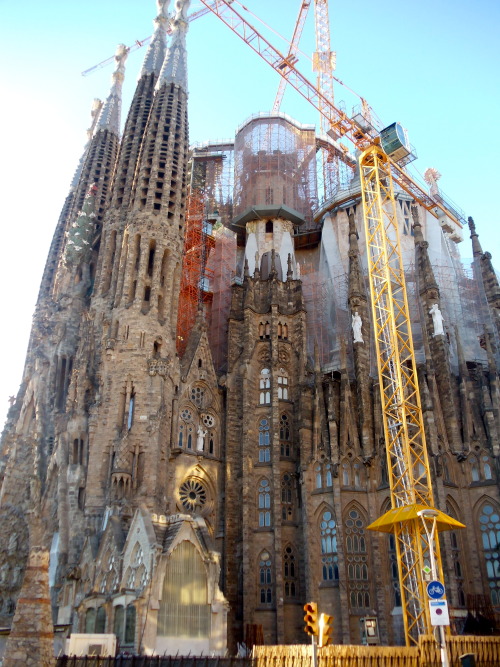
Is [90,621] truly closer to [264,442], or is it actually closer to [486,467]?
[264,442]

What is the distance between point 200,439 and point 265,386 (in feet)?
18.0

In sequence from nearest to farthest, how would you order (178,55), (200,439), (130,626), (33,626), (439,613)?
(33,626), (439,613), (130,626), (200,439), (178,55)

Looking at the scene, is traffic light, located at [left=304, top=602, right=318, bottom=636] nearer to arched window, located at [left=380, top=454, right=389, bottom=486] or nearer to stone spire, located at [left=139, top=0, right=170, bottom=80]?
arched window, located at [left=380, top=454, right=389, bottom=486]

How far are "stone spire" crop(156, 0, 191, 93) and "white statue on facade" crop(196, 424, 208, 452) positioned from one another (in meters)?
26.8

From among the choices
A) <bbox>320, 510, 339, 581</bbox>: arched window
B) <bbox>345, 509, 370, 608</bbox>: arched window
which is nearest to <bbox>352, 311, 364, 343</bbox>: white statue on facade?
<bbox>345, 509, 370, 608</bbox>: arched window

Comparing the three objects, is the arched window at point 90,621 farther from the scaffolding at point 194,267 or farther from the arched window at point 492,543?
the scaffolding at point 194,267

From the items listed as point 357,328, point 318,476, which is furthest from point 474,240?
point 318,476

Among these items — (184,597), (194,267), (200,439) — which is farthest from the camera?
(194,267)

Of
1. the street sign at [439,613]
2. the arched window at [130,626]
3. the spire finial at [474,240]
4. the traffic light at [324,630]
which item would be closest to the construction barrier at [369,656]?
the traffic light at [324,630]

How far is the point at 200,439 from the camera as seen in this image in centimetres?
3891

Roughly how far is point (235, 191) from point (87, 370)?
80.8 ft

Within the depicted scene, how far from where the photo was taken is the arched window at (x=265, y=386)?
4069 cm

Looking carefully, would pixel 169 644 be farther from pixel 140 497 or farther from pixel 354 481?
pixel 354 481

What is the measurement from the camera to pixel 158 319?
39.3 metres
